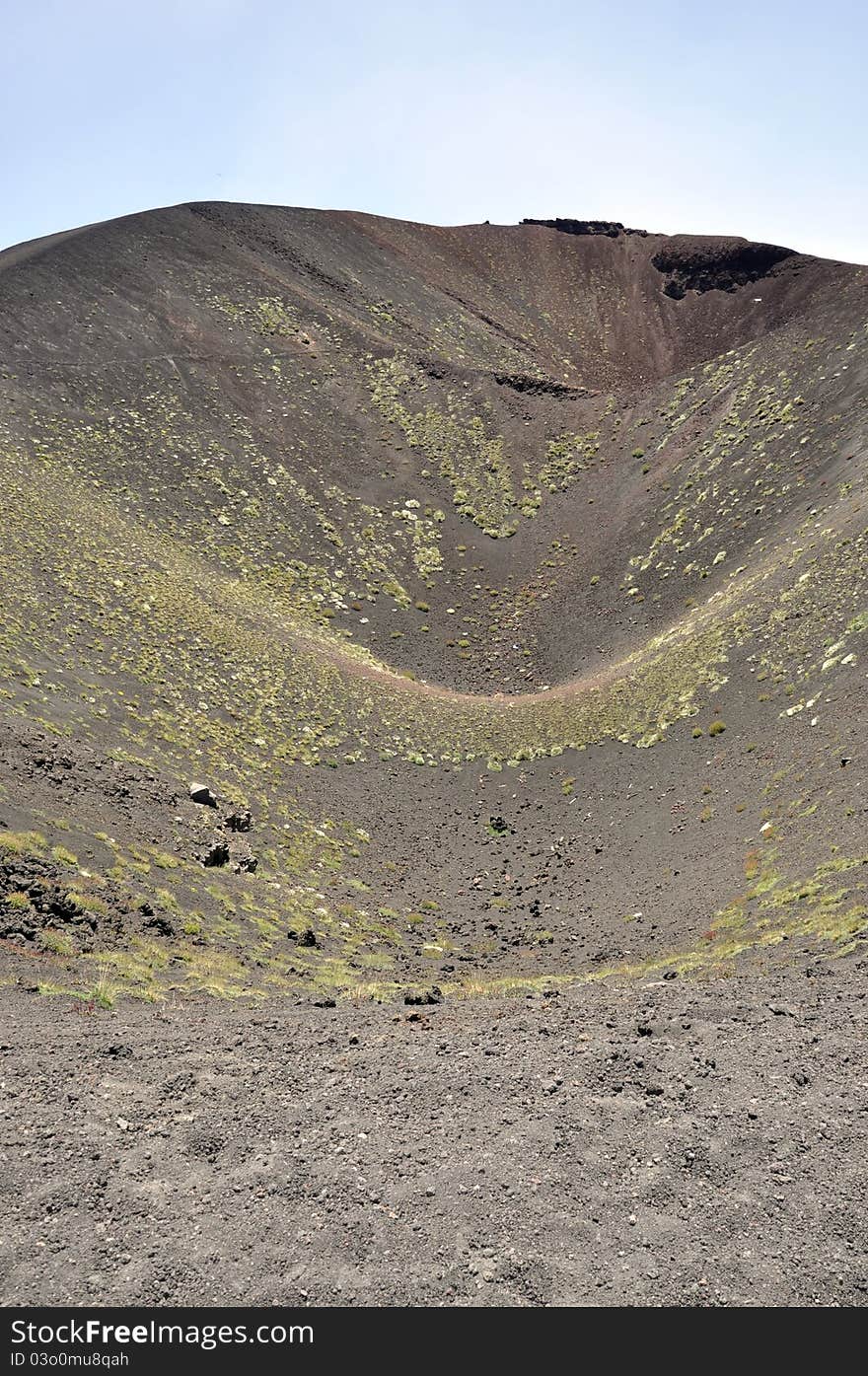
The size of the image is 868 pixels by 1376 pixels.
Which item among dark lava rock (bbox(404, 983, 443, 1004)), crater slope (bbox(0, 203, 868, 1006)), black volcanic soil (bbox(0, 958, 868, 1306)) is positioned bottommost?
black volcanic soil (bbox(0, 958, 868, 1306))

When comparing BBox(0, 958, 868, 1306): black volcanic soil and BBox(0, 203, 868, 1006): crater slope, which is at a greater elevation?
BBox(0, 203, 868, 1006): crater slope

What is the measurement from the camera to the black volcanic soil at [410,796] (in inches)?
377

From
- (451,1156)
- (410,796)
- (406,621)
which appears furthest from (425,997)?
(406,621)

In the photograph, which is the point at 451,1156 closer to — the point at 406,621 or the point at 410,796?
the point at 410,796

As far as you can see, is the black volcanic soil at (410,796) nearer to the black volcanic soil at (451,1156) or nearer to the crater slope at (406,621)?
the black volcanic soil at (451,1156)

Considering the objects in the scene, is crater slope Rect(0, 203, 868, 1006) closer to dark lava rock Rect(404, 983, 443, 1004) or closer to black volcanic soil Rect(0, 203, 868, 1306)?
black volcanic soil Rect(0, 203, 868, 1306)

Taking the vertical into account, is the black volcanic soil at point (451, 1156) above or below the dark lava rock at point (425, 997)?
below

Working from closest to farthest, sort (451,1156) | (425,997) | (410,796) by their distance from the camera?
(451,1156), (425,997), (410,796)

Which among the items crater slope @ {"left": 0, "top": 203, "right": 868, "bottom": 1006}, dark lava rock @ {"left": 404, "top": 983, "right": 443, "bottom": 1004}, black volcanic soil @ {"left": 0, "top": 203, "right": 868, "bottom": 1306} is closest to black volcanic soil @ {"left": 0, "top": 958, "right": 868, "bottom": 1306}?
black volcanic soil @ {"left": 0, "top": 203, "right": 868, "bottom": 1306}

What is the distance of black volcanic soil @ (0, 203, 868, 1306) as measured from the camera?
9.57 metres

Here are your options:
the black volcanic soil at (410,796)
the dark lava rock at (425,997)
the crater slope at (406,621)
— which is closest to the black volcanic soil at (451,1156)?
the black volcanic soil at (410,796)

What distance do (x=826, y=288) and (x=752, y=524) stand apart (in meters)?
45.1

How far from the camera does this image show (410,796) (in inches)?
1238

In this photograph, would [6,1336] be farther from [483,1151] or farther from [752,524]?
[752,524]
